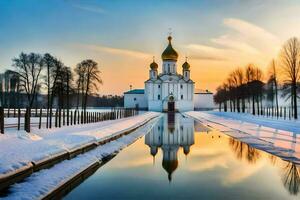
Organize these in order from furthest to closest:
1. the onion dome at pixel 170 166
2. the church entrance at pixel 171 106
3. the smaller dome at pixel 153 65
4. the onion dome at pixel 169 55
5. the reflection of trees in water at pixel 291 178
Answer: the smaller dome at pixel 153 65
the onion dome at pixel 169 55
the church entrance at pixel 171 106
the onion dome at pixel 170 166
the reflection of trees in water at pixel 291 178

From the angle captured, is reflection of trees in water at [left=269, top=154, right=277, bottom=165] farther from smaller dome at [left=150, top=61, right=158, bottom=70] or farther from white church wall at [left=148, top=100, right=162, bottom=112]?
smaller dome at [left=150, top=61, right=158, bottom=70]

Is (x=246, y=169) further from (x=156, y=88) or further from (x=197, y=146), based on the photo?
(x=156, y=88)

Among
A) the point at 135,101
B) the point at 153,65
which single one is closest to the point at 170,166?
the point at 153,65

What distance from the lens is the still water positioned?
716 cm

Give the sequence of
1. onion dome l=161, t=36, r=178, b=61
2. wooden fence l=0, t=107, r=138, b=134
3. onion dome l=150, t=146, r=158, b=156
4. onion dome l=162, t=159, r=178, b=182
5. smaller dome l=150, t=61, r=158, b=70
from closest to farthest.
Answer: onion dome l=162, t=159, r=178, b=182, onion dome l=150, t=146, r=158, b=156, wooden fence l=0, t=107, r=138, b=134, onion dome l=161, t=36, r=178, b=61, smaller dome l=150, t=61, r=158, b=70

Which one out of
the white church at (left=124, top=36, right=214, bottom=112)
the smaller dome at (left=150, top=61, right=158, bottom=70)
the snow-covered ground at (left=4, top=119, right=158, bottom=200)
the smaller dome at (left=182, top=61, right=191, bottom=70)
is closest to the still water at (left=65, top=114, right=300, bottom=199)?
the snow-covered ground at (left=4, top=119, right=158, bottom=200)

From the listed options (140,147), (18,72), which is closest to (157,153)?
(140,147)

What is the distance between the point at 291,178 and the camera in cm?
858

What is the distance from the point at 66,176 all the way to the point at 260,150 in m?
8.50

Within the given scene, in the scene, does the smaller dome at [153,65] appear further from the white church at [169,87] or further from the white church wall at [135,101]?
the white church wall at [135,101]

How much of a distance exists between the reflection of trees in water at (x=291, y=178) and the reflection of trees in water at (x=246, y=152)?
1.33 m

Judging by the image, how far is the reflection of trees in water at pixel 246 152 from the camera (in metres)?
11.7

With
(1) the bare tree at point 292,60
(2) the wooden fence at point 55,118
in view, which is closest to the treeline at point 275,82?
(1) the bare tree at point 292,60

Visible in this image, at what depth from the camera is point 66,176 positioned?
8.61 metres
